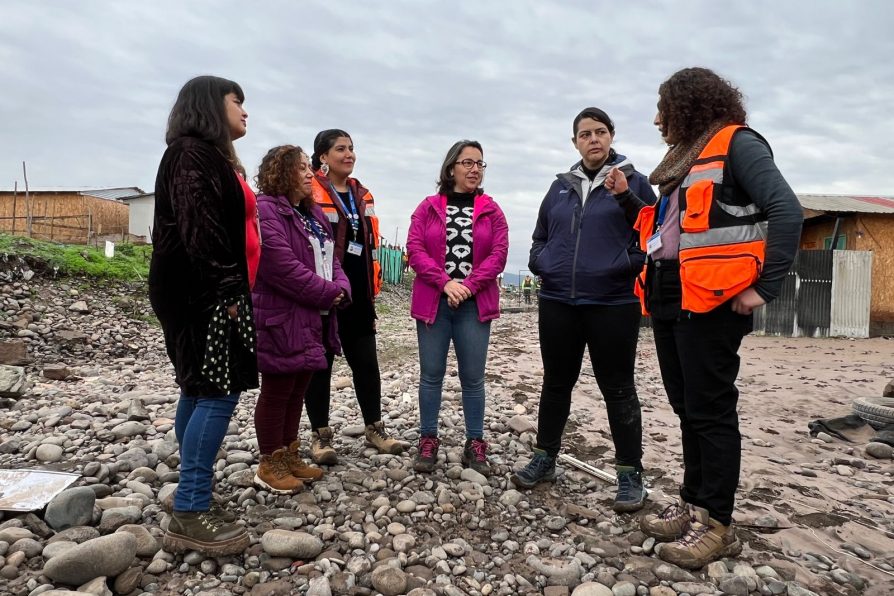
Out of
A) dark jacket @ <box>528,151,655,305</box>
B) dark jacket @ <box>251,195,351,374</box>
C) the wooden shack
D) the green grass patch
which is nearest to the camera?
dark jacket @ <box>251,195,351,374</box>

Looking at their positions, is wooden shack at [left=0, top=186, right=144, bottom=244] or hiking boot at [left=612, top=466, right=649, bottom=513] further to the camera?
wooden shack at [left=0, top=186, right=144, bottom=244]

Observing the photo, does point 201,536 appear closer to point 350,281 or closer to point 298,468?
point 298,468

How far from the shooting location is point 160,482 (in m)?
3.14

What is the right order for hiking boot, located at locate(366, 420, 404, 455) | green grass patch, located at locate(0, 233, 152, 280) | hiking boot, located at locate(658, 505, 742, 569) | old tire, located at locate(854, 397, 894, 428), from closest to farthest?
hiking boot, located at locate(658, 505, 742, 569) → hiking boot, located at locate(366, 420, 404, 455) → old tire, located at locate(854, 397, 894, 428) → green grass patch, located at locate(0, 233, 152, 280)

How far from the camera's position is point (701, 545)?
2.49 m

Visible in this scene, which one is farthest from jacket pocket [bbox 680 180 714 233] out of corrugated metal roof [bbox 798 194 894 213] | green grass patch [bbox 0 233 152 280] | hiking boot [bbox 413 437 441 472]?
corrugated metal roof [bbox 798 194 894 213]

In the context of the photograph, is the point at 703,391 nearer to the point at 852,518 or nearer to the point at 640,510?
the point at 640,510

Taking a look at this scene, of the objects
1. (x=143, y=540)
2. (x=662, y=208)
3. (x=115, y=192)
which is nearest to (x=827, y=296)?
(x=662, y=208)

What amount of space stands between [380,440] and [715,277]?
7.93 feet

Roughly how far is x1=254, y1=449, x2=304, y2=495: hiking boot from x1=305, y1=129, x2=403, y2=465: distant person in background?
0.45m

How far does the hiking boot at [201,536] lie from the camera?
7.65 ft

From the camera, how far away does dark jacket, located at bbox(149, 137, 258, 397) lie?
7.31ft

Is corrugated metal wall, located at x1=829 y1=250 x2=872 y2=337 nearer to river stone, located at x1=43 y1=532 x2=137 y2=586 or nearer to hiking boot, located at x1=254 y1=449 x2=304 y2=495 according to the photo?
hiking boot, located at x1=254 y1=449 x2=304 y2=495

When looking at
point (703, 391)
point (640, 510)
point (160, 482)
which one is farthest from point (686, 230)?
point (160, 482)
